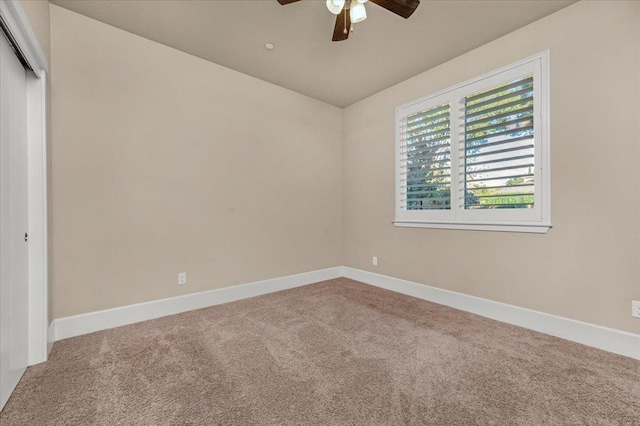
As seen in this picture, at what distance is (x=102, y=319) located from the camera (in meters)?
2.42

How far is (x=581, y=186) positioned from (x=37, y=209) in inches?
161

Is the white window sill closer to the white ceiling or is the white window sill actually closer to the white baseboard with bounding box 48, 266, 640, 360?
the white baseboard with bounding box 48, 266, 640, 360

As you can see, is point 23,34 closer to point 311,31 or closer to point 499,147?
point 311,31

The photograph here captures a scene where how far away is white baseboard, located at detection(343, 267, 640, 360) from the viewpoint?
201cm

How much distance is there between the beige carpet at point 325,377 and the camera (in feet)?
4.61

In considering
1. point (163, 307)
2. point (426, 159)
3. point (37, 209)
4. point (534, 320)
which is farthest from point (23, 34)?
point (534, 320)

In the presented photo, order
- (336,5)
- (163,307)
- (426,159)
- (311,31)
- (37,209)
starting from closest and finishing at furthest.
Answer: (336,5), (37,209), (311,31), (163,307), (426,159)

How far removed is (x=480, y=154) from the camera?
9.05 ft

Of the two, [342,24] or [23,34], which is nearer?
[23,34]

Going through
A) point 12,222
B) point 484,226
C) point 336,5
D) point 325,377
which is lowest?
point 325,377

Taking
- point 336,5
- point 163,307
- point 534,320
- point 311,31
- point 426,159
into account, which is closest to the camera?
point 336,5

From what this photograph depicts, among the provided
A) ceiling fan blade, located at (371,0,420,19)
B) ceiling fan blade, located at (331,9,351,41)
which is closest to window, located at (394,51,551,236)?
ceiling fan blade, located at (371,0,420,19)

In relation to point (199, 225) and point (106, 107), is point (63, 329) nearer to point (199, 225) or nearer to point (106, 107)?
point (199, 225)

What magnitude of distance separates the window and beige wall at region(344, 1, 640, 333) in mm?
105
